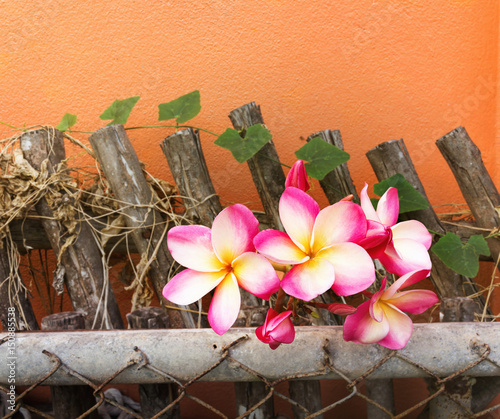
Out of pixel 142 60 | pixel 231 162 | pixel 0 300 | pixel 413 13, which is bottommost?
pixel 0 300

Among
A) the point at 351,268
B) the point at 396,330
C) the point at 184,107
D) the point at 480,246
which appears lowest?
the point at 480,246

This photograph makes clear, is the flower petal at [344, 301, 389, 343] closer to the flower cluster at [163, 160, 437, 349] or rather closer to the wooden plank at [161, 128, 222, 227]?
the flower cluster at [163, 160, 437, 349]

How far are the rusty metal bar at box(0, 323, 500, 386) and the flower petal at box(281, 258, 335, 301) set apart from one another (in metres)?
0.24

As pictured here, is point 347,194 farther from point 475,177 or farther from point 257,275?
point 257,275

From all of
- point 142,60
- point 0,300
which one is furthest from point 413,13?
point 0,300

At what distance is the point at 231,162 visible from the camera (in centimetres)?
123

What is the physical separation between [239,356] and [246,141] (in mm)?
515

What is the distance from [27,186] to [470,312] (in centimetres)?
99

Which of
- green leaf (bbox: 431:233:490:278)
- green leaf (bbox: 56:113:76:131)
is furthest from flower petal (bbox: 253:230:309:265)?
green leaf (bbox: 56:113:76:131)

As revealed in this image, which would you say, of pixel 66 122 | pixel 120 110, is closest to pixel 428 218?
pixel 120 110

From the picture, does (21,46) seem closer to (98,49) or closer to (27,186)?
(98,49)

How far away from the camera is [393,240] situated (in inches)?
18.1


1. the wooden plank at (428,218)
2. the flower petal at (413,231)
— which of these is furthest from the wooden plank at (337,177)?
the flower petal at (413,231)

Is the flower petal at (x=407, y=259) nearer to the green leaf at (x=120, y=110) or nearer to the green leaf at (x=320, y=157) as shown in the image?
the green leaf at (x=320, y=157)
